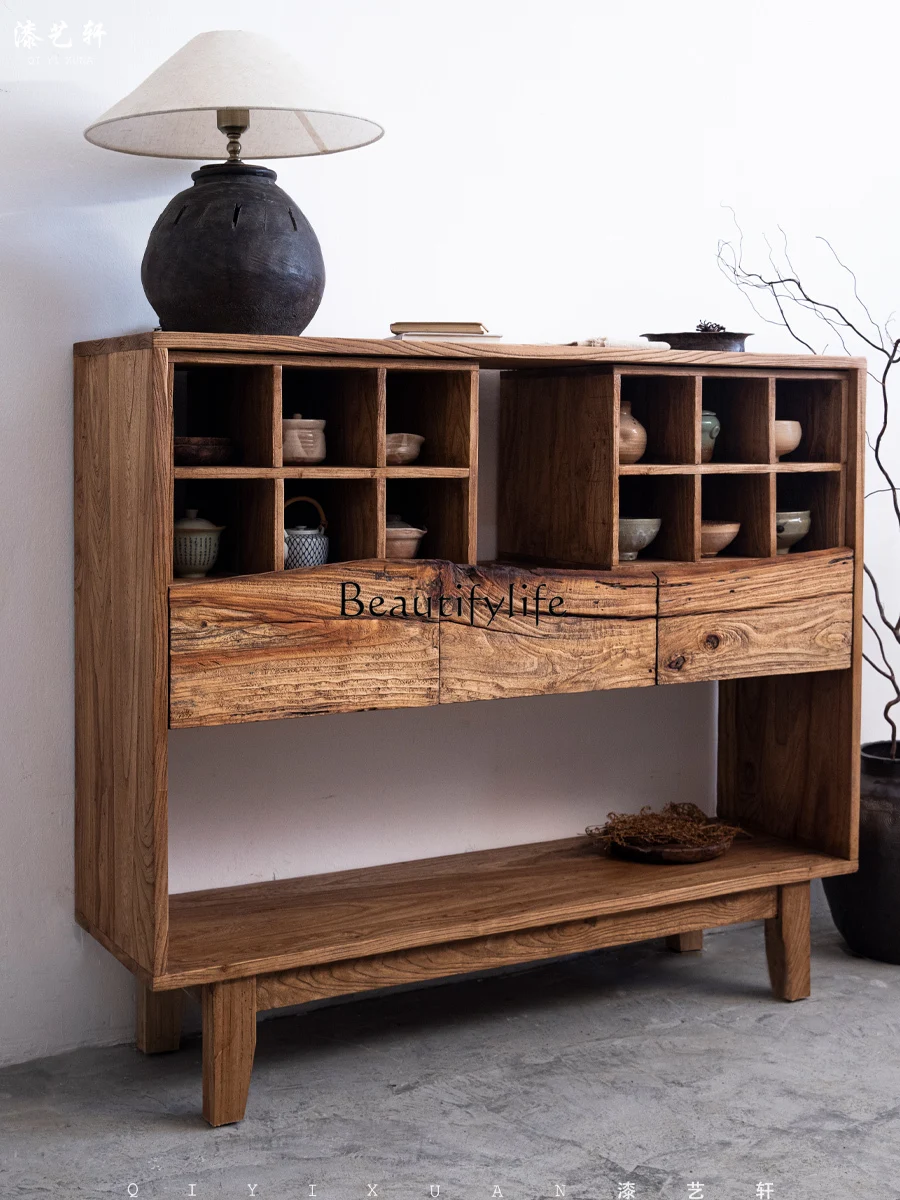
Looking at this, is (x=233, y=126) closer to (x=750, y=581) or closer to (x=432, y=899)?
(x=750, y=581)

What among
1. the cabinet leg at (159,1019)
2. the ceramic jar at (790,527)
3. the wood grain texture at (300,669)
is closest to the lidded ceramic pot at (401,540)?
the wood grain texture at (300,669)

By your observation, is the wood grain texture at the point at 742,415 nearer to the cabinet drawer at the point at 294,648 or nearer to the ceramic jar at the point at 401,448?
the ceramic jar at the point at 401,448

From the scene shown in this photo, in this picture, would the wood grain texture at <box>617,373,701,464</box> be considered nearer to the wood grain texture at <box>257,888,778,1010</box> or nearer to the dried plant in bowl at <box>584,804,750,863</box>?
the dried plant in bowl at <box>584,804,750,863</box>

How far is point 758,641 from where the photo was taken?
3238mm

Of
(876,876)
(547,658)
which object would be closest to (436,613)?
(547,658)

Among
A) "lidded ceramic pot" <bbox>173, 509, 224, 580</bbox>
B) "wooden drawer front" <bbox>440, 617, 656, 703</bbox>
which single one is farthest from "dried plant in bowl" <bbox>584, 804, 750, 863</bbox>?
"lidded ceramic pot" <bbox>173, 509, 224, 580</bbox>

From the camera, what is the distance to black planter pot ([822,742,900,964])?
11.7ft

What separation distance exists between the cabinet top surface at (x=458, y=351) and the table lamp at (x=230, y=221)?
0.12 m

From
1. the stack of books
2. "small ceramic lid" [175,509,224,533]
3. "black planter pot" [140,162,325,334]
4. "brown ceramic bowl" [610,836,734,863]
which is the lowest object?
"brown ceramic bowl" [610,836,734,863]

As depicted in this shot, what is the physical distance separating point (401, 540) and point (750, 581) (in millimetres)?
860

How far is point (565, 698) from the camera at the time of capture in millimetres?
3631

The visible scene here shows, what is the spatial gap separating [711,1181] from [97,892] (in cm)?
136

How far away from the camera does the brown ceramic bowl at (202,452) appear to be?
2703 millimetres

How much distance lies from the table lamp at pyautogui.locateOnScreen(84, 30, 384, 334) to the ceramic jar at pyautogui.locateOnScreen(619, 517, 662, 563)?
→ 0.88 metres
